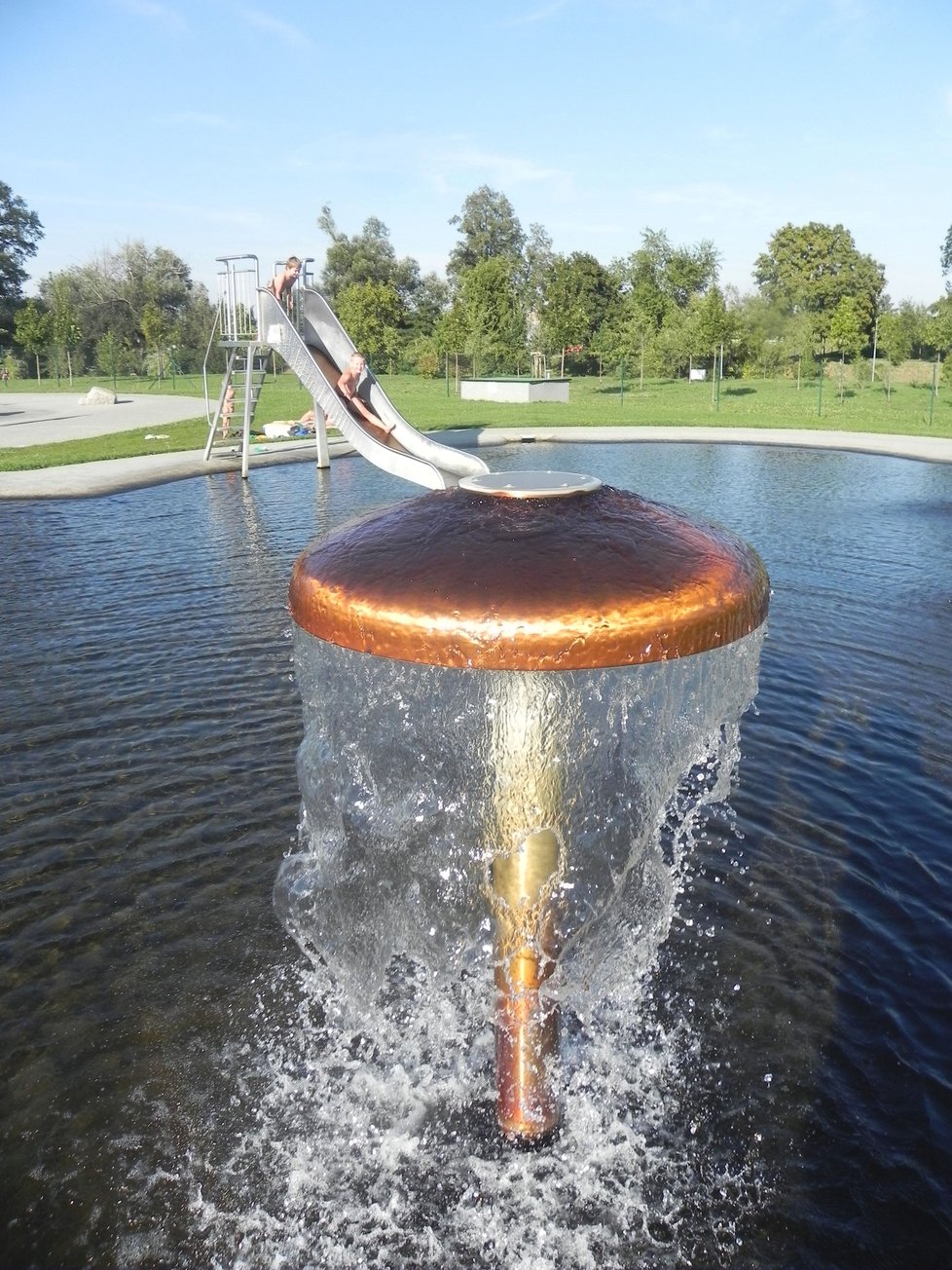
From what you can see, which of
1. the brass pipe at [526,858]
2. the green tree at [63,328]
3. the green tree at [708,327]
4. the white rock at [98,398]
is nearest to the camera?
the brass pipe at [526,858]

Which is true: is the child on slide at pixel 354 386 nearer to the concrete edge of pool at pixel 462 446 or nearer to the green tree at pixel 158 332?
the concrete edge of pool at pixel 462 446

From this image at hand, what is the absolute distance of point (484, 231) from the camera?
79375 mm

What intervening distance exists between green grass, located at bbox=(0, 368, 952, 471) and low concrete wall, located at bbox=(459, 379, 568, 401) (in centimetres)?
78

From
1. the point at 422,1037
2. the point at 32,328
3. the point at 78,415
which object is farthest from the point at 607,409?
the point at 32,328

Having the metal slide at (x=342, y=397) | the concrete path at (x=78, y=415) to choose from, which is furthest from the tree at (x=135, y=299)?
the metal slide at (x=342, y=397)

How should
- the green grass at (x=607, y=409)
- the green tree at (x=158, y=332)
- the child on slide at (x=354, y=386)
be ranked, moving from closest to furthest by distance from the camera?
the child on slide at (x=354, y=386) < the green grass at (x=607, y=409) < the green tree at (x=158, y=332)

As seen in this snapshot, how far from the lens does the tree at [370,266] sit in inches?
3004

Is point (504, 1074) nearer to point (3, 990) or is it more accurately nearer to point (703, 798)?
point (3, 990)

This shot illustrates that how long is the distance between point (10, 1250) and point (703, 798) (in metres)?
4.56

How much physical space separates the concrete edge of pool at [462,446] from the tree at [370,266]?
5132 cm

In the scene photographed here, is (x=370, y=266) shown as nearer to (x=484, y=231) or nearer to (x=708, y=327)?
(x=484, y=231)

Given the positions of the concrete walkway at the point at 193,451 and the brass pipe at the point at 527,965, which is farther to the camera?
the concrete walkway at the point at 193,451

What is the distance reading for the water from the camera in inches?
151

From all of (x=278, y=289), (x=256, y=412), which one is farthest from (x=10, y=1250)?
(x=256, y=412)
